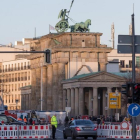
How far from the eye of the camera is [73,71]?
463ft

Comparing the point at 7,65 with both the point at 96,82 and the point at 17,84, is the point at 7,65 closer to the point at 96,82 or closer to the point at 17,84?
the point at 17,84

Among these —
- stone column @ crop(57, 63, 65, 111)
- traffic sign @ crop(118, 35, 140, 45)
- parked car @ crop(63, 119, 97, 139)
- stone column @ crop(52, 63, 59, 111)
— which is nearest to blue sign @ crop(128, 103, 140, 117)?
traffic sign @ crop(118, 35, 140, 45)

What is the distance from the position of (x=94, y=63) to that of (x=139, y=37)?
110762 mm

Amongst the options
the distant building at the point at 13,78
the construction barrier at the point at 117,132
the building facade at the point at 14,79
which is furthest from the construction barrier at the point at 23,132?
the building facade at the point at 14,79

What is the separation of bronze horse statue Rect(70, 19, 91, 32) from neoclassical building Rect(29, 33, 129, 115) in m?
1.71

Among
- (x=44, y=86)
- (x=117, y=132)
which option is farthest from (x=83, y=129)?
(x=44, y=86)

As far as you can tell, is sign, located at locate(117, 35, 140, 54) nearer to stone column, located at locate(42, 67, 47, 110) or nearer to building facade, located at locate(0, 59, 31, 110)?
stone column, located at locate(42, 67, 47, 110)

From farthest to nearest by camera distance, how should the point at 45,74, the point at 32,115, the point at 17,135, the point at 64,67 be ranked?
the point at 45,74 < the point at 64,67 < the point at 32,115 < the point at 17,135

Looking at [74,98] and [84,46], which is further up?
[84,46]

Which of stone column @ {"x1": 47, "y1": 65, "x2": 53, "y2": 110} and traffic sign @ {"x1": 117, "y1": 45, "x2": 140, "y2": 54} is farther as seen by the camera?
stone column @ {"x1": 47, "y1": 65, "x2": 53, "y2": 110}

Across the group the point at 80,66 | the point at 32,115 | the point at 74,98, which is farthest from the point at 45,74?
the point at 32,115

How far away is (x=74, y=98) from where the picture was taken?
13200 cm

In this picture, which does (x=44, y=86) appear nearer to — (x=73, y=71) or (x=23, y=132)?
(x=73, y=71)

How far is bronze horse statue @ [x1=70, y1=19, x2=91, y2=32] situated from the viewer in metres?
143
